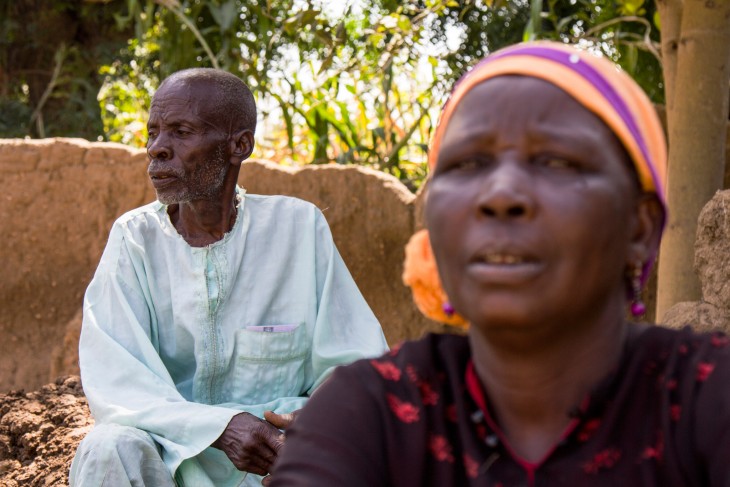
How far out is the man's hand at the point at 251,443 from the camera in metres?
2.98

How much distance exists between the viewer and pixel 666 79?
4727mm

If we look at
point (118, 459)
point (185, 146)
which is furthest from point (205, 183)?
point (118, 459)

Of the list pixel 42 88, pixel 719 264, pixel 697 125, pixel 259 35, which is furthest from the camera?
pixel 42 88

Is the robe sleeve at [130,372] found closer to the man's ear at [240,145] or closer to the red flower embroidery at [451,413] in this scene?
the man's ear at [240,145]

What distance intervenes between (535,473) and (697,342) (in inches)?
10.6

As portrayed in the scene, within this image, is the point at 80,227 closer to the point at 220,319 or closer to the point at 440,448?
the point at 220,319

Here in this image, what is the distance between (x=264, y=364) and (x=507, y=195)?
223 cm

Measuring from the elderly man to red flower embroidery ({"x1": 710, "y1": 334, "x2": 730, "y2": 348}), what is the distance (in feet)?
5.87

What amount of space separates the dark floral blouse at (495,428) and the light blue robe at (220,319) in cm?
171

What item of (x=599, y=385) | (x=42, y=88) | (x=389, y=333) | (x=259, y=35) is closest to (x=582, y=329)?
(x=599, y=385)

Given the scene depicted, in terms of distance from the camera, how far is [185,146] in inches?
138

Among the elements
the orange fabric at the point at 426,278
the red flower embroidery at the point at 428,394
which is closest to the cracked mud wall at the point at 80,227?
the orange fabric at the point at 426,278

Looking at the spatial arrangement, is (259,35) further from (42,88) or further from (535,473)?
(535,473)

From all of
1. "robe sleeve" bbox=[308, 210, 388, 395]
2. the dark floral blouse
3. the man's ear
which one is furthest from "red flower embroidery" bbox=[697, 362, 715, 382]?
the man's ear
